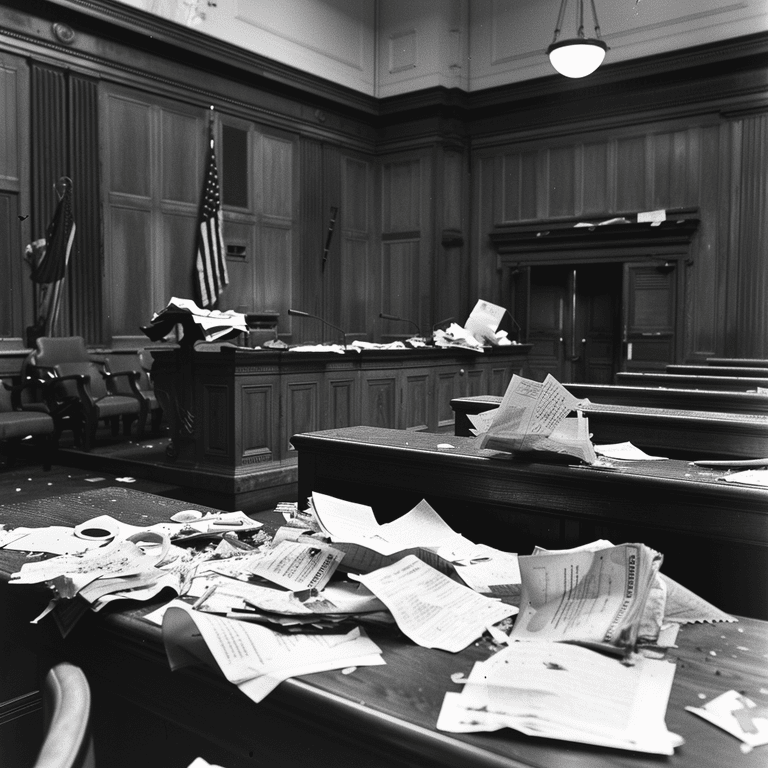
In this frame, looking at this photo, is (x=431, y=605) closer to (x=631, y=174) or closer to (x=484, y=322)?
(x=484, y=322)

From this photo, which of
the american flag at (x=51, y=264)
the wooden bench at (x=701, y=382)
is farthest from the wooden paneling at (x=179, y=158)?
the wooden bench at (x=701, y=382)

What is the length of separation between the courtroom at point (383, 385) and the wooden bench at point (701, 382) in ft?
0.12

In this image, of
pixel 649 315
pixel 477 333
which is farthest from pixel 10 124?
pixel 649 315

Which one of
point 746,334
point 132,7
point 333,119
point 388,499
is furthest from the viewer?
point 333,119

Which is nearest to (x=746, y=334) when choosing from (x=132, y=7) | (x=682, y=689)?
(x=132, y=7)

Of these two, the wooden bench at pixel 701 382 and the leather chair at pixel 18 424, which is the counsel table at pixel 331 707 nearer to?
the wooden bench at pixel 701 382

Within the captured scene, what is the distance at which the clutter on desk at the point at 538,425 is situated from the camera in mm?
1914

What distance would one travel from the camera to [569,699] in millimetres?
987

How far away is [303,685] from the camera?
106cm

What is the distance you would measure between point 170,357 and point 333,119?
6226 mm

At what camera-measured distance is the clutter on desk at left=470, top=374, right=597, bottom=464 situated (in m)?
1.91

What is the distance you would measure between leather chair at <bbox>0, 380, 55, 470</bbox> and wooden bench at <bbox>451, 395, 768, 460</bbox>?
4319 mm

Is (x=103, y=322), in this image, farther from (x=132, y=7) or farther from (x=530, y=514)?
(x=530, y=514)

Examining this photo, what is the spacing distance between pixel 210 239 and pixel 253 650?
27.0 ft
